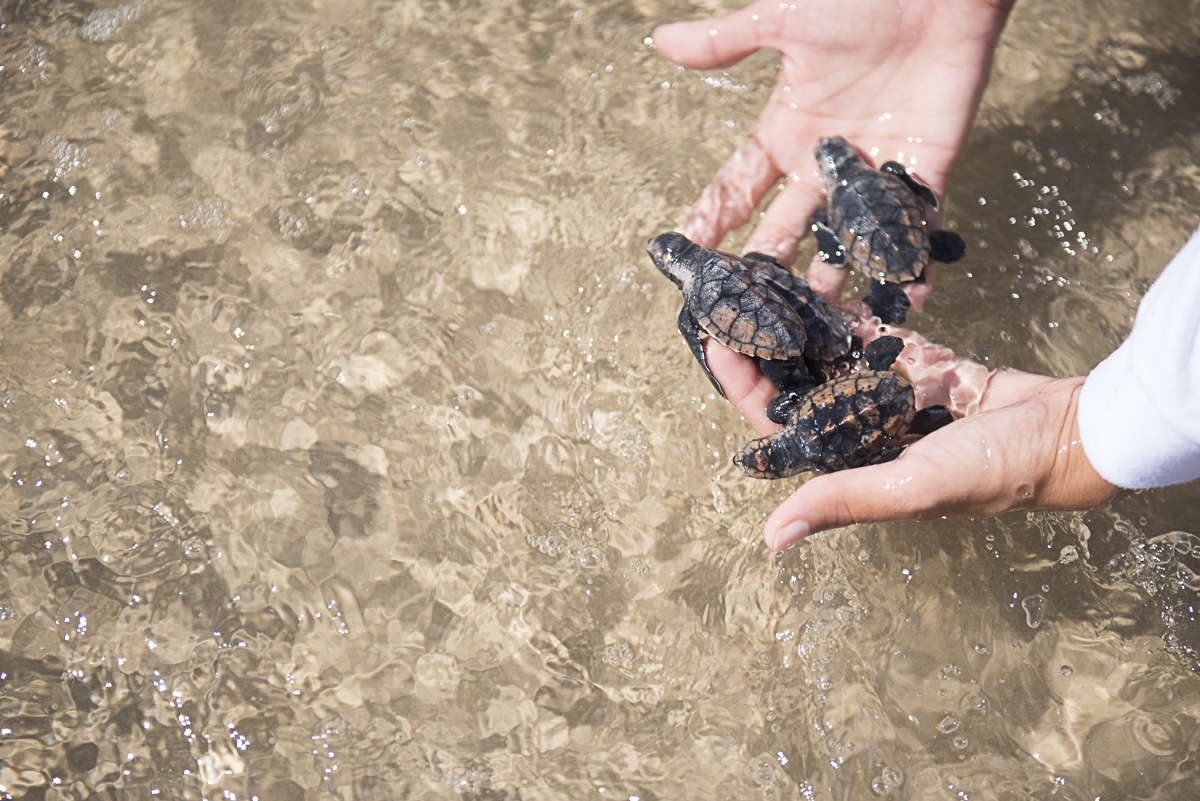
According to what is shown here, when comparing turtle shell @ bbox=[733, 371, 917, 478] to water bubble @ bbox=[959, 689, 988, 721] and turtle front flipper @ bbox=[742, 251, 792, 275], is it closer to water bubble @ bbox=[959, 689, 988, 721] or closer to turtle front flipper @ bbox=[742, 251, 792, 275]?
turtle front flipper @ bbox=[742, 251, 792, 275]

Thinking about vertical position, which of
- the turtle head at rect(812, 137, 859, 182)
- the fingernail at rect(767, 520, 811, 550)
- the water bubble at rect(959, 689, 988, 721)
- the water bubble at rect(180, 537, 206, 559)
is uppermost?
the turtle head at rect(812, 137, 859, 182)

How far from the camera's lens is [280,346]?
3.32m

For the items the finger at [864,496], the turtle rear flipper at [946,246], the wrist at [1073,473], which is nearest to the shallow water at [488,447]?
the turtle rear flipper at [946,246]

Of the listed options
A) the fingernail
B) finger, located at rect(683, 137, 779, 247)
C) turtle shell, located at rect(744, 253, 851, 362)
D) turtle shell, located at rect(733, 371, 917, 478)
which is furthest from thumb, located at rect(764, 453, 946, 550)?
finger, located at rect(683, 137, 779, 247)

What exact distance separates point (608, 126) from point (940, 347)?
1960 mm

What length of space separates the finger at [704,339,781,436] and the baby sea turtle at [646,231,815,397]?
3cm

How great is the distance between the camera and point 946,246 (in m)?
3.28

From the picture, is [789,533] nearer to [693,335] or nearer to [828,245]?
[693,335]

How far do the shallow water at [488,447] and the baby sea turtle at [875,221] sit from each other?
0.41 metres

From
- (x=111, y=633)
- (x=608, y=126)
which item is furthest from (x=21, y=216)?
(x=608, y=126)

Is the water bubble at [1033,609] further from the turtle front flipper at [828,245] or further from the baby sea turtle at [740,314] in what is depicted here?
the turtle front flipper at [828,245]

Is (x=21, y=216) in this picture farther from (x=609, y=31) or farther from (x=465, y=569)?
(x=609, y=31)

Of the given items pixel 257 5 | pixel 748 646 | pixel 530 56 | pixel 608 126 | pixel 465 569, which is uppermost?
pixel 257 5

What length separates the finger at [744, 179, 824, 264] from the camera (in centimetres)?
320
